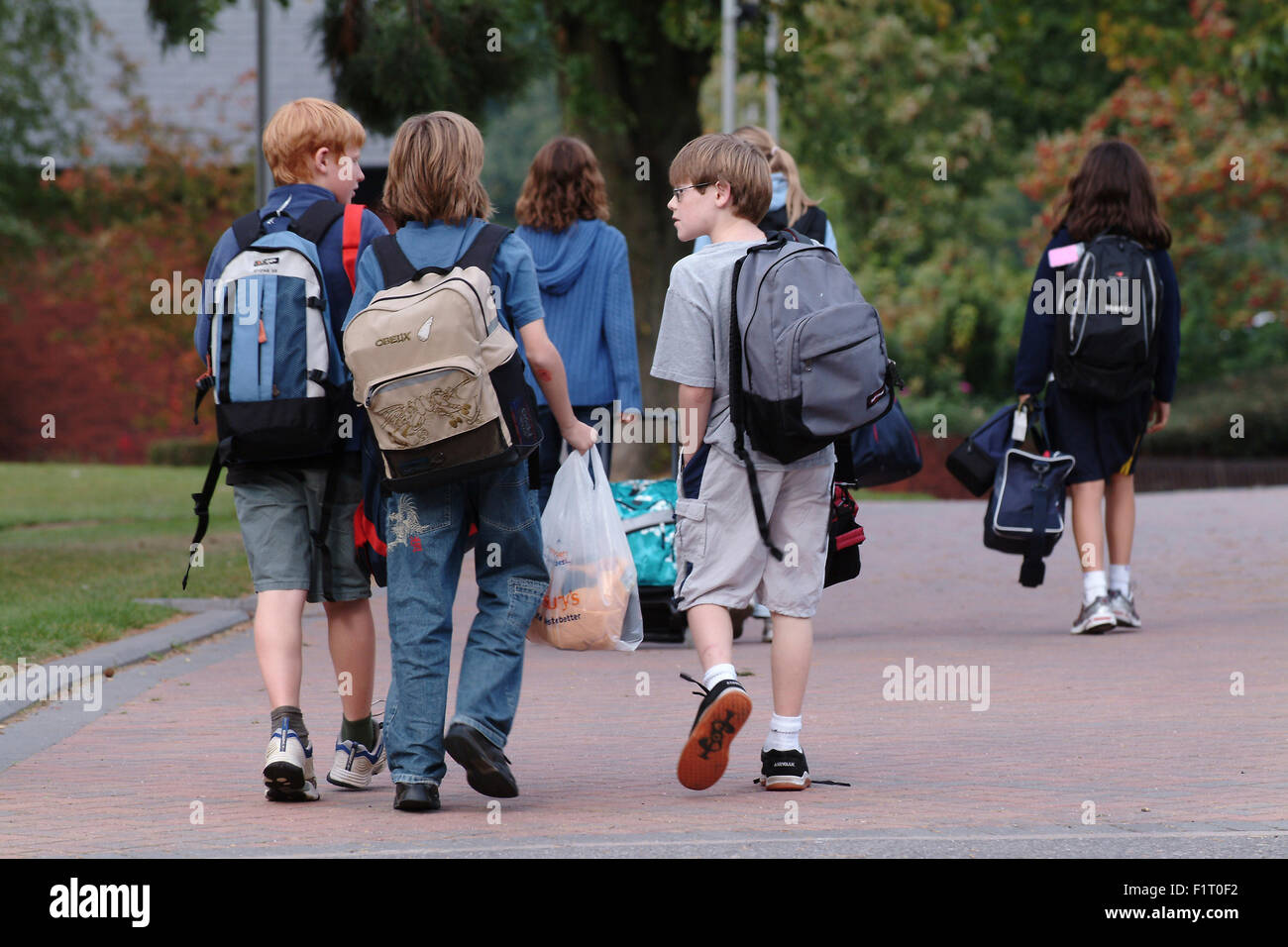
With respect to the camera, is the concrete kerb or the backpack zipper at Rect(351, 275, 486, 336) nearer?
the backpack zipper at Rect(351, 275, 486, 336)

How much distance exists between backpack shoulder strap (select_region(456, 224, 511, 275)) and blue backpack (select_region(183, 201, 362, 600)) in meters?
0.45

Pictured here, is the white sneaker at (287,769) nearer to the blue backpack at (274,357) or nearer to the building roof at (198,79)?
the blue backpack at (274,357)

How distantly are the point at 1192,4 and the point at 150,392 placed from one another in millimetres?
16730

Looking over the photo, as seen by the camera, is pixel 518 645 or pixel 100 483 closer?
pixel 518 645

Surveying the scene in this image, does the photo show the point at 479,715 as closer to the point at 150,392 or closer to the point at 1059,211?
the point at 1059,211

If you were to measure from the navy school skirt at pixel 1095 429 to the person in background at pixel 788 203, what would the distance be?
1.53 meters

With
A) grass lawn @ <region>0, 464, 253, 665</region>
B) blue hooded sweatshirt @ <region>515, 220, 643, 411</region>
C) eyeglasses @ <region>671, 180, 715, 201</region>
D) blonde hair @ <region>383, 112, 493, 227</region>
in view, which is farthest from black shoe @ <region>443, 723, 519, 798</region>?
grass lawn @ <region>0, 464, 253, 665</region>

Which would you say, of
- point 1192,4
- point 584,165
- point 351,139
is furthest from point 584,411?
point 1192,4

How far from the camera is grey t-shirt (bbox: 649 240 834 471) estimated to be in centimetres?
512

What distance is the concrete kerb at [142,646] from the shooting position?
276 inches

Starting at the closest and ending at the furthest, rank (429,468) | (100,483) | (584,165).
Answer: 1. (429,468)
2. (584,165)
3. (100,483)

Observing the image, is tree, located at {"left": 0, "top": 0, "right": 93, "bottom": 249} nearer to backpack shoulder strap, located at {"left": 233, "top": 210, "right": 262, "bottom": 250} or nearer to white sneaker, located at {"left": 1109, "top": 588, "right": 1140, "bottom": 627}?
white sneaker, located at {"left": 1109, "top": 588, "right": 1140, "bottom": 627}

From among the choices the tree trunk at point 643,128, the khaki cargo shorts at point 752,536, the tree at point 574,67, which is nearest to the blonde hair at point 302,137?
the khaki cargo shorts at point 752,536

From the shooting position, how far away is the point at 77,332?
29.3 metres
